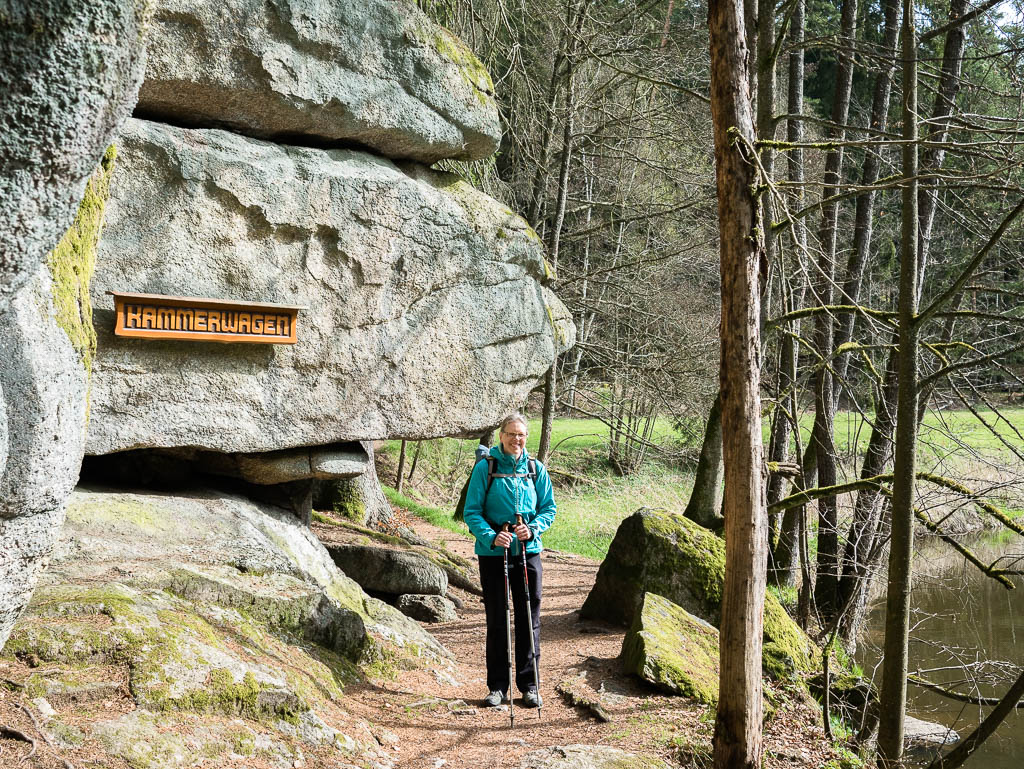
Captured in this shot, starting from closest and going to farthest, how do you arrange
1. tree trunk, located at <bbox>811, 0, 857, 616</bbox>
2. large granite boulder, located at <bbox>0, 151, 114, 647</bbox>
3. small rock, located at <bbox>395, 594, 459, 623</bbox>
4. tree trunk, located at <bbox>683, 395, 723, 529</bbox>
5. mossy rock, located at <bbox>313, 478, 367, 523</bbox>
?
large granite boulder, located at <bbox>0, 151, 114, 647</bbox> → small rock, located at <bbox>395, 594, 459, 623</bbox> → tree trunk, located at <bbox>811, 0, 857, 616</bbox> → tree trunk, located at <bbox>683, 395, 723, 529</bbox> → mossy rock, located at <bbox>313, 478, 367, 523</bbox>

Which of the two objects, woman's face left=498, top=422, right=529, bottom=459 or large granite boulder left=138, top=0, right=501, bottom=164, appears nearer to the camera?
Result: woman's face left=498, top=422, right=529, bottom=459

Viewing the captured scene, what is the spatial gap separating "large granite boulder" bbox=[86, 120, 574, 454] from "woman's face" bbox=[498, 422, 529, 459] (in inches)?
65.8

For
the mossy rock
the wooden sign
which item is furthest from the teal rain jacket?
the mossy rock

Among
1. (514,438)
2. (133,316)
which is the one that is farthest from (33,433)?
(514,438)

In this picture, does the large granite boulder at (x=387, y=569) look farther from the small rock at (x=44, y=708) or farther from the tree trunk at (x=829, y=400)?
the small rock at (x=44, y=708)

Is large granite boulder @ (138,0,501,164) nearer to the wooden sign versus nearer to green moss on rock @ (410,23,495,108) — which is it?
green moss on rock @ (410,23,495,108)

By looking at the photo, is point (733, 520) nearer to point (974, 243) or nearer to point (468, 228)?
point (468, 228)

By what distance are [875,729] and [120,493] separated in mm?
6231

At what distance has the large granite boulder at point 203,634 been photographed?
3838mm

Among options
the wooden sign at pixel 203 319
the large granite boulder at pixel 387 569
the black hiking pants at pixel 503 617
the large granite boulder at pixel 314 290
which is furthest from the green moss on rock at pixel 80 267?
the large granite boulder at pixel 387 569

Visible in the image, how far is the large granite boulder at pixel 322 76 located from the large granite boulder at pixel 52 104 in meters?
4.13

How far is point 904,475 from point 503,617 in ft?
10.1

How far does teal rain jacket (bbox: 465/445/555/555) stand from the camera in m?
5.49

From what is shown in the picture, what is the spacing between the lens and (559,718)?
550cm
